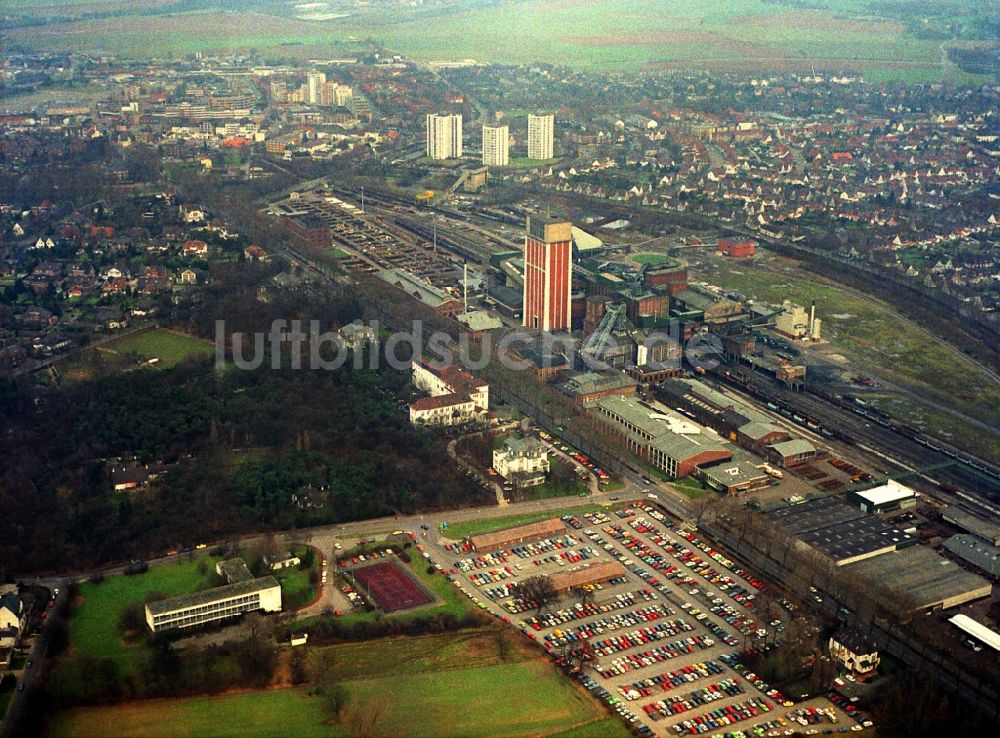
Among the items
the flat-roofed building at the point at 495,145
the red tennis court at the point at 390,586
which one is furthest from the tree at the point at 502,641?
the flat-roofed building at the point at 495,145

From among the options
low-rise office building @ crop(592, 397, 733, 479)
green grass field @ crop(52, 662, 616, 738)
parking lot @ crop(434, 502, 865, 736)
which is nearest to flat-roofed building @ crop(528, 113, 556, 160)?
low-rise office building @ crop(592, 397, 733, 479)

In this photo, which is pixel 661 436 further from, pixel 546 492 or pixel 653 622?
pixel 653 622

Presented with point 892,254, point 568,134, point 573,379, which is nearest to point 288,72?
point 568,134

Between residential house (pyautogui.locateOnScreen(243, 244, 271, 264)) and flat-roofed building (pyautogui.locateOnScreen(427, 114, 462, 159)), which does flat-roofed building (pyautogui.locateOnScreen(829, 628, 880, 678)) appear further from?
flat-roofed building (pyautogui.locateOnScreen(427, 114, 462, 159))

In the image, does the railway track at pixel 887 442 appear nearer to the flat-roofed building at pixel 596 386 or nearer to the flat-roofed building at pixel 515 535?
the flat-roofed building at pixel 596 386

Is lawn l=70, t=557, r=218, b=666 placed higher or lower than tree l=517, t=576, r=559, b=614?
higher

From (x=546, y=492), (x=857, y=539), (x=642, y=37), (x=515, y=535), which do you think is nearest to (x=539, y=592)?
(x=515, y=535)
